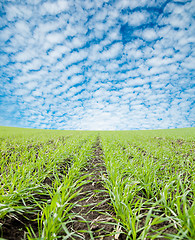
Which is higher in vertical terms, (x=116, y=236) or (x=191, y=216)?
(x=191, y=216)

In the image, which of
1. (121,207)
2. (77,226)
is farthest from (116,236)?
(77,226)

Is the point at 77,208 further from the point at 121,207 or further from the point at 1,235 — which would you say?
the point at 1,235

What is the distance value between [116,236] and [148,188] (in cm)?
97

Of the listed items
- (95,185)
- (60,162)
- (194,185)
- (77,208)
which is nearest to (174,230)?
(194,185)

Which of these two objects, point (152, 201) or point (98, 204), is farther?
point (152, 201)

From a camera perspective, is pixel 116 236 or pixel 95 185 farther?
pixel 95 185

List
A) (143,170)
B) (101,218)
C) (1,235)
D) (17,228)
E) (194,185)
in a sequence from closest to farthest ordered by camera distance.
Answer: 1. (1,235)
2. (17,228)
3. (101,218)
4. (194,185)
5. (143,170)

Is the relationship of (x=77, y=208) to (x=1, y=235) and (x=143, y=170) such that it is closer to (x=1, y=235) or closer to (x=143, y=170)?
(x=1, y=235)

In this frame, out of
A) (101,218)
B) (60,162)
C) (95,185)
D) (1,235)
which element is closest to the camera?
(1,235)

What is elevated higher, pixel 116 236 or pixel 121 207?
pixel 121 207

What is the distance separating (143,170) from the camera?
8.63 ft

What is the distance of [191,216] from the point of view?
1.33 m

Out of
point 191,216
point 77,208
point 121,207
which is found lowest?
point 77,208

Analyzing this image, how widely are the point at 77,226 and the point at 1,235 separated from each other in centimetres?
89
